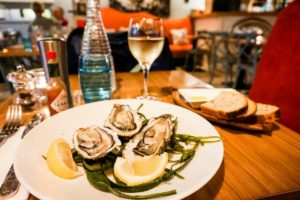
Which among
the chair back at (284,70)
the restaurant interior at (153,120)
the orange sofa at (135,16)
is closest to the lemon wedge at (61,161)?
the restaurant interior at (153,120)

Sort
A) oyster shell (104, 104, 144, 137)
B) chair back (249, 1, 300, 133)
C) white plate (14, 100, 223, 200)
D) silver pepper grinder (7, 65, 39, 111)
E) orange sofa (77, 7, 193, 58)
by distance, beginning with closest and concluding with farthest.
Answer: white plate (14, 100, 223, 200) → oyster shell (104, 104, 144, 137) → silver pepper grinder (7, 65, 39, 111) → chair back (249, 1, 300, 133) → orange sofa (77, 7, 193, 58)

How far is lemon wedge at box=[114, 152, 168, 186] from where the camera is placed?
346 millimetres

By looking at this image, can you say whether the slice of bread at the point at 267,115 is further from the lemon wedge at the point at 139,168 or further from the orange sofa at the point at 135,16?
the orange sofa at the point at 135,16

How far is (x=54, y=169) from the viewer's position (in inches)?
14.5

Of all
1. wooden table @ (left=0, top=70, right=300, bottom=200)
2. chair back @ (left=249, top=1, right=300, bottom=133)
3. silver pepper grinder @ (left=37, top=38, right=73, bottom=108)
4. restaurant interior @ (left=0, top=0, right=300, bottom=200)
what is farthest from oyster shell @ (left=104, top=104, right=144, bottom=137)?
chair back @ (left=249, top=1, right=300, bottom=133)

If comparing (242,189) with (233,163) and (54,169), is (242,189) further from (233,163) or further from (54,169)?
(54,169)

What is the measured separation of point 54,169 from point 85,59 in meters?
0.46

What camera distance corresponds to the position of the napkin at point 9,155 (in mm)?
358

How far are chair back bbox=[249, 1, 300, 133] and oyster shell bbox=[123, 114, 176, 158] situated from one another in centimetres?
68

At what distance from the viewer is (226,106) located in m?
0.60

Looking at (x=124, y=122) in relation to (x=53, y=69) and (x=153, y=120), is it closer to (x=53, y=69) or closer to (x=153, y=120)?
(x=153, y=120)

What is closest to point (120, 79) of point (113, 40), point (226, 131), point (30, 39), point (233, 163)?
point (113, 40)

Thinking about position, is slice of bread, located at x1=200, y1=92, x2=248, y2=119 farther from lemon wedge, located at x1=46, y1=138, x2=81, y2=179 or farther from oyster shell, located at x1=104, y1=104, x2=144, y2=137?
lemon wedge, located at x1=46, y1=138, x2=81, y2=179

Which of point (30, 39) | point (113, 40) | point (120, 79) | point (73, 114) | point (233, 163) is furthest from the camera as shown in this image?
point (30, 39)
